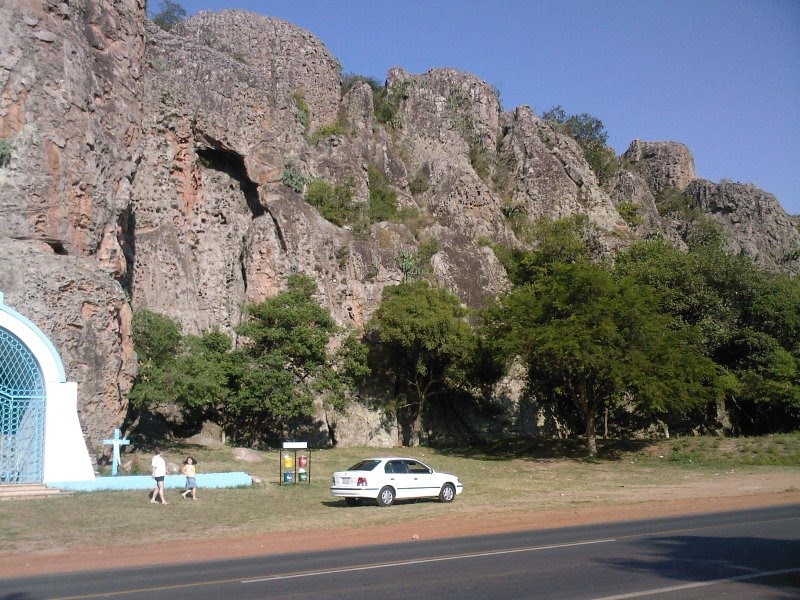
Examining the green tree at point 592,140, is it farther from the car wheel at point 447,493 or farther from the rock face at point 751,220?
the car wheel at point 447,493

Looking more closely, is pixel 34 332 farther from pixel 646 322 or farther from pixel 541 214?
pixel 541 214

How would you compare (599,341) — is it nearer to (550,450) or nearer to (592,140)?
(550,450)

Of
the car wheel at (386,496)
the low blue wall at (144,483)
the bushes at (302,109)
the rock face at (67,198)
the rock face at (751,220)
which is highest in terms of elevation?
the bushes at (302,109)

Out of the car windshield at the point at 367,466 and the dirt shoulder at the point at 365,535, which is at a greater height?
the car windshield at the point at 367,466

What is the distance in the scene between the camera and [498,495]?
83.7ft

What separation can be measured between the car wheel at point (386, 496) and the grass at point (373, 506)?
39 centimetres

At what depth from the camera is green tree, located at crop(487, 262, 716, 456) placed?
34562mm

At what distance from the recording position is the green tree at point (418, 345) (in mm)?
42500

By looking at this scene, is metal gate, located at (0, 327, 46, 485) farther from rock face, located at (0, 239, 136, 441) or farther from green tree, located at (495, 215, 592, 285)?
green tree, located at (495, 215, 592, 285)

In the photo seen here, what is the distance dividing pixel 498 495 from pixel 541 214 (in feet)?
143

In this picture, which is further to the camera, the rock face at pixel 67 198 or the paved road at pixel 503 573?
the rock face at pixel 67 198

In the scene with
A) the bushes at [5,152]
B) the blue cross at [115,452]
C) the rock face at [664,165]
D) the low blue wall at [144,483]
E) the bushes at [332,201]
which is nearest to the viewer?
the low blue wall at [144,483]

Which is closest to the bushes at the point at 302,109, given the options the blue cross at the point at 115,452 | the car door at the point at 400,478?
the blue cross at the point at 115,452

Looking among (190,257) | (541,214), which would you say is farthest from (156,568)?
(541,214)
